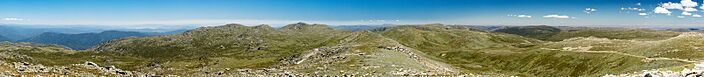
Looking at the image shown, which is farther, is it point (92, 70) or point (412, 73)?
point (412, 73)

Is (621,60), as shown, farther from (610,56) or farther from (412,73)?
(412,73)

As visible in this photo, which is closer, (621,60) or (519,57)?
(621,60)

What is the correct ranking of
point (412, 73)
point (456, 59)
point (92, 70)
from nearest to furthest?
1. point (92, 70)
2. point (412, 73)
3. point (456, 59)

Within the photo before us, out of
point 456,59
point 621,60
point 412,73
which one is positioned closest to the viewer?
point 412,73

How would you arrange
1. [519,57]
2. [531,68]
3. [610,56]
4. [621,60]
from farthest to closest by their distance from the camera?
1. [519,57]
2. [531,68]
3. [610,56]
4. [621,60]

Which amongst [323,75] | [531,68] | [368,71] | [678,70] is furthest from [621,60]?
[323,75]

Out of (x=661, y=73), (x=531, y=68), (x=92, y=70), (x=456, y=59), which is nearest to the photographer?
(x=661, y=73)

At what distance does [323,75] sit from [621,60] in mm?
54451

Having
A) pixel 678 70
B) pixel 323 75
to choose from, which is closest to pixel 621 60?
pixel 678 70

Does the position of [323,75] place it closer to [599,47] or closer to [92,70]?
[92,70]

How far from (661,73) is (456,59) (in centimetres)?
12426

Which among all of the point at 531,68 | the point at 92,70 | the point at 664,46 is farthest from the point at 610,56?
the point at 92,70

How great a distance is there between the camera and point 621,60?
334ft

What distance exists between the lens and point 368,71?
94000 millimetres
